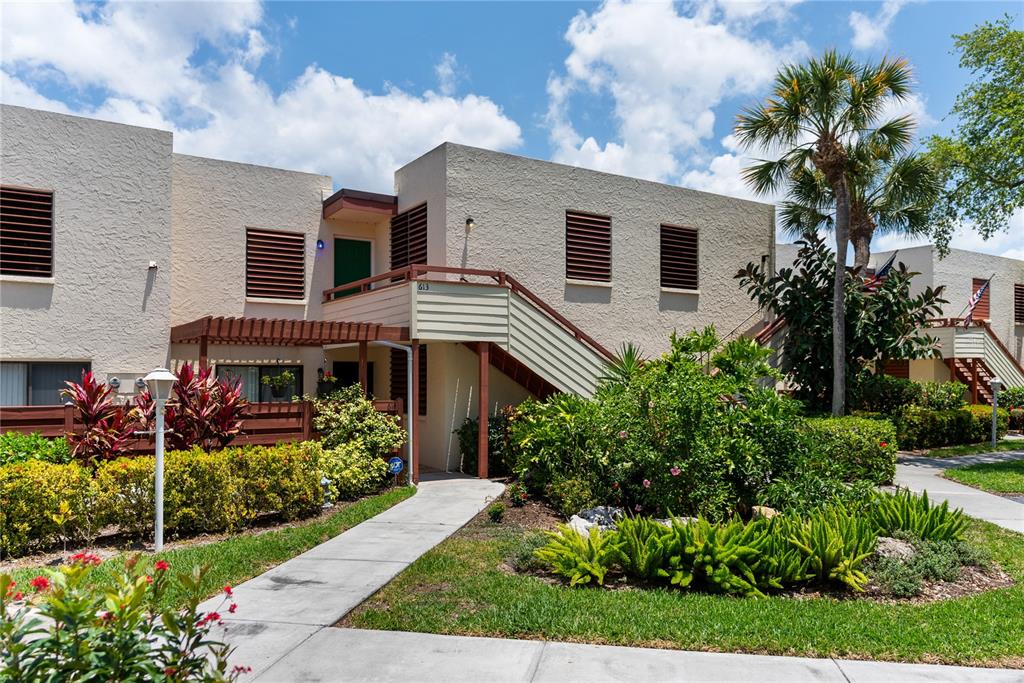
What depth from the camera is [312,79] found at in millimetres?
12594

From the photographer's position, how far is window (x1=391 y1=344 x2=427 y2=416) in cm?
1606

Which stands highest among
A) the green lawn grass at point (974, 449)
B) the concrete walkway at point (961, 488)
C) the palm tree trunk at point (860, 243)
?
the palm tree trunk at point (860, 243)

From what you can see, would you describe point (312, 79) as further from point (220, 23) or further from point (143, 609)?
point (143, 609)

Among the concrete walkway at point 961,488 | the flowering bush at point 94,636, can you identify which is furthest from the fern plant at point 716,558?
the concrete walkway at point 961,488

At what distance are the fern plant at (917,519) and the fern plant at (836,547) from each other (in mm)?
810

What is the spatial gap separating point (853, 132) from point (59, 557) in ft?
57.0

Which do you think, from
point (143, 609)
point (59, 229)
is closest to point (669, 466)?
point (143, 609)

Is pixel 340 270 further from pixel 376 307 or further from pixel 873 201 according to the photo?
pixel 873 201

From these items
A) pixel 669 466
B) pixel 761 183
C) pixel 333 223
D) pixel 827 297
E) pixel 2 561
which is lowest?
pixel 2 561

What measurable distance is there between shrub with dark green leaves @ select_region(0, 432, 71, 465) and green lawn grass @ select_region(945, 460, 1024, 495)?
51.0 feet

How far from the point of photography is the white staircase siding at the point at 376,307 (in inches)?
531

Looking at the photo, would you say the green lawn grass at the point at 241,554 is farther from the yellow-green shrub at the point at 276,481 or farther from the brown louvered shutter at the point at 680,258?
the brown louvered shutter at the point at 680,258

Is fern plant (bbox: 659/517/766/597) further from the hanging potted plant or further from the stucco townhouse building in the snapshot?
the hanging potted plant

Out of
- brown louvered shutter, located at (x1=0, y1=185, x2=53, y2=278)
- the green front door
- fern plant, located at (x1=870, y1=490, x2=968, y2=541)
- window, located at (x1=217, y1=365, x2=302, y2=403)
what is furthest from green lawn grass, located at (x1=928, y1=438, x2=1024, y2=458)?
brown louvered shutter, located at (x1=0, y1=185, x2=53, y2=278)
